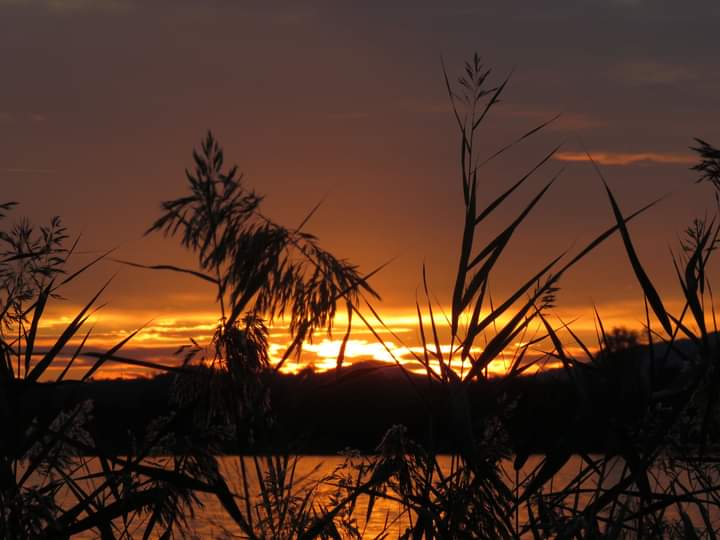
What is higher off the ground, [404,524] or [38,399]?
[38,399]

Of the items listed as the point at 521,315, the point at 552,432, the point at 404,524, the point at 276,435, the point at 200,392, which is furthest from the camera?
the point at 404,524

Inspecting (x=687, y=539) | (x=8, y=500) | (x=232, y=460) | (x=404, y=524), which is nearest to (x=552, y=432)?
(x=687, y=539)

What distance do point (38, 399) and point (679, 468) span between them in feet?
6.37

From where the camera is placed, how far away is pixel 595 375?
2.53 metres

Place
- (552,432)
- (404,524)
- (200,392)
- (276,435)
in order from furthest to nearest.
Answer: (404,524), (200,392), (552,432), (276,435)

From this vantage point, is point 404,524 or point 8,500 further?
point 404,524

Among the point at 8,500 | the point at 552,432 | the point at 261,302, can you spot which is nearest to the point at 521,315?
the point at 552,432

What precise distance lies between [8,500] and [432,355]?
112cm

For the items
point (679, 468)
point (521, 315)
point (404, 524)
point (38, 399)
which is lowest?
point (404, 524)

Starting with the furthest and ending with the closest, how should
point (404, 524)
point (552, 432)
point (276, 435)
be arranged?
point (404, 524) → point (552, 432) → point (276, 435)

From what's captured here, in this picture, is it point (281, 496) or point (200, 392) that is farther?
point (200, 392)

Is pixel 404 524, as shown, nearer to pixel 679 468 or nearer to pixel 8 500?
pixel 679 468

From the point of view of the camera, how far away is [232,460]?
253 cm

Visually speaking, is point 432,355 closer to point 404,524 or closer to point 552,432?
point 552,432
